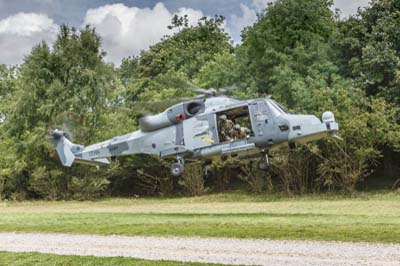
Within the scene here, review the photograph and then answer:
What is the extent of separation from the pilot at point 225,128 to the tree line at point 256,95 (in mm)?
10105

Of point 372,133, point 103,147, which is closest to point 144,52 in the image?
point 372,133

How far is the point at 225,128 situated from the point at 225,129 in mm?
35

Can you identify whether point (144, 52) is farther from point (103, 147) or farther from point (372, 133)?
point (103, 147)

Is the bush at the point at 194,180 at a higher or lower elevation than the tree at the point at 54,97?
lower

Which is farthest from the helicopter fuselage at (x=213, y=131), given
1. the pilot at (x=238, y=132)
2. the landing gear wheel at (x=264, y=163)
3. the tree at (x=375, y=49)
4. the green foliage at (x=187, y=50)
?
the green foliage at (x=187, y=50)

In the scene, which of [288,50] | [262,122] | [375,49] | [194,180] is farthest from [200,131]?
[288,50]

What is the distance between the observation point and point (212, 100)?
1608 centimetres

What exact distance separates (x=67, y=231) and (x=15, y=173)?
2016 cm

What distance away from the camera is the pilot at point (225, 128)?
15.8 meters

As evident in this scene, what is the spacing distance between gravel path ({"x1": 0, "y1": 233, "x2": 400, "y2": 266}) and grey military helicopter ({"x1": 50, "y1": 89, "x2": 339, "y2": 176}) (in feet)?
16.5

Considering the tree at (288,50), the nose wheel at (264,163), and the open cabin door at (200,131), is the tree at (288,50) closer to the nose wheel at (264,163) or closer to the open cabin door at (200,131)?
the nose wheel at (264,163)

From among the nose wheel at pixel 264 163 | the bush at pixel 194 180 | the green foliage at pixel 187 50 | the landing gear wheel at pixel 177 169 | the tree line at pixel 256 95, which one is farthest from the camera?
the green foliage at pixel 187 50

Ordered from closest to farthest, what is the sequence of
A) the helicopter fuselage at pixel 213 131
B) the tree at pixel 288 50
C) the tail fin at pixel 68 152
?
the helicopter fuselage at pixel 213 131 < the tail fin at pixel 68 152 < the tree at pixel 288 50

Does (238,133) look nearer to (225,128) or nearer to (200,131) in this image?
(225,128)
